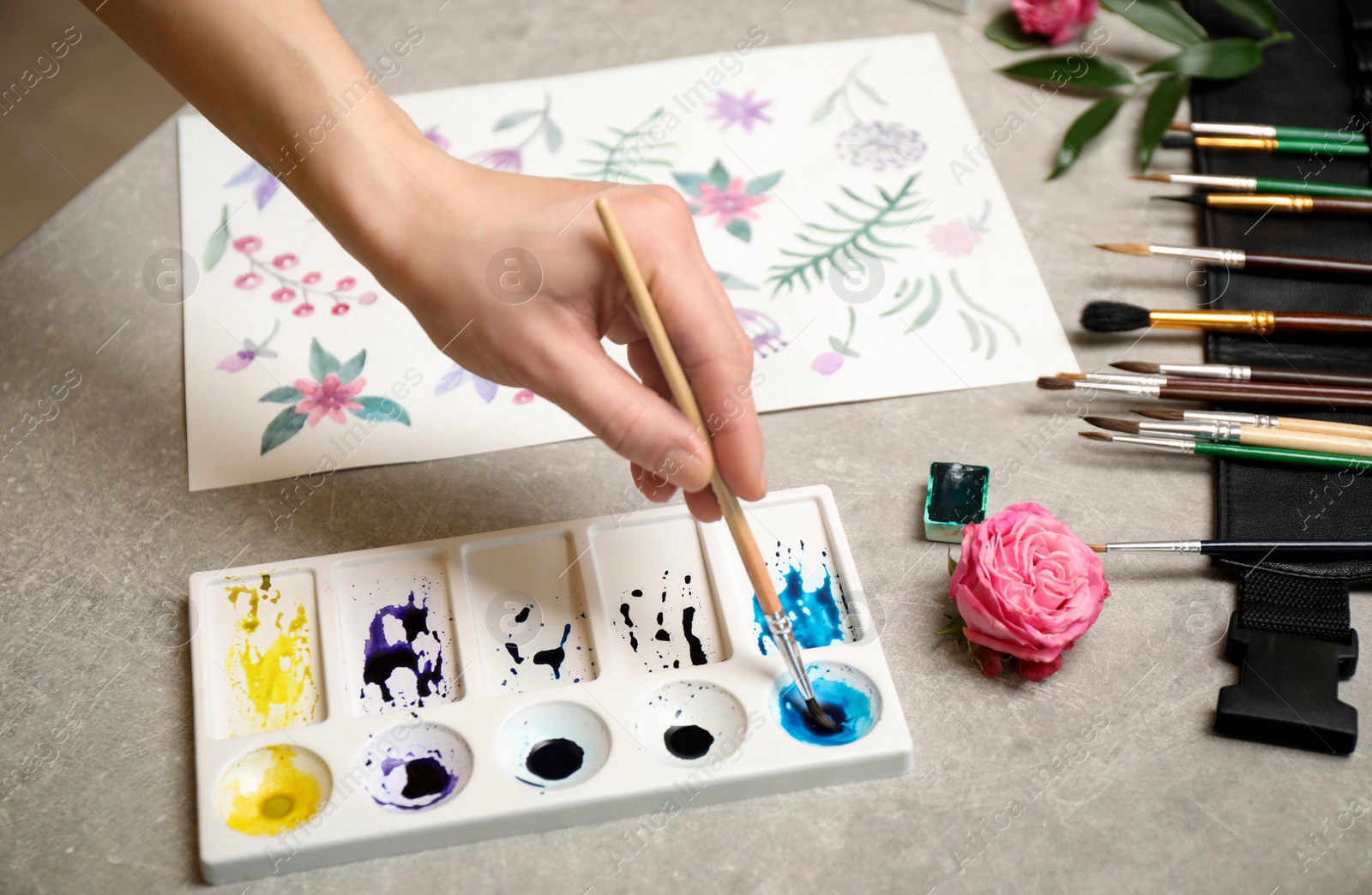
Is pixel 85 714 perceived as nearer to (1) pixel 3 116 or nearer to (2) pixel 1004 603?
(2) pixel 1004 603

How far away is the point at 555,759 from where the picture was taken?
32.4 inches

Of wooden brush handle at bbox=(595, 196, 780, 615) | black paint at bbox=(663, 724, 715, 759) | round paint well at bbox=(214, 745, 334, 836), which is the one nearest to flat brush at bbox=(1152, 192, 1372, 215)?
wooden brush handle at bbox=(595, 196, 780, 615)

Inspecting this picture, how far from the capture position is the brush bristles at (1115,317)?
1.06 m

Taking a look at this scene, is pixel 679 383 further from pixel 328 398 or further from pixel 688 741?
pixel 328 398

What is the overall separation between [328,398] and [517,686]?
38cm

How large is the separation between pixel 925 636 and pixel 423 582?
408 millimetres

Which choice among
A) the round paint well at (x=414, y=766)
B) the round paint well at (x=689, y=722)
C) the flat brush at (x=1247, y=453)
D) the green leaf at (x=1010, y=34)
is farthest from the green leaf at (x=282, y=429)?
the green leaf at (x=1010, y=34)

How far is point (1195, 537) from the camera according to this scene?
3.09 ft

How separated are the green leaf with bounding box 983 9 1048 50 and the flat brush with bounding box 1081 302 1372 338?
469mm

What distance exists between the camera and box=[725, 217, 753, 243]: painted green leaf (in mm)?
1189

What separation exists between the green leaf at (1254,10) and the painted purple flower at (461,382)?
0.97 m

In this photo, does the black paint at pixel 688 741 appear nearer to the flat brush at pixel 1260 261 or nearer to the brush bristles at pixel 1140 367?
the brush bristles at pixel 1140 367

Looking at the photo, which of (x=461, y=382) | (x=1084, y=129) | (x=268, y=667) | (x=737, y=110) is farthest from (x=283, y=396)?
(x=1084, y=129)

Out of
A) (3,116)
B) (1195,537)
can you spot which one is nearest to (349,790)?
(1195,537)
